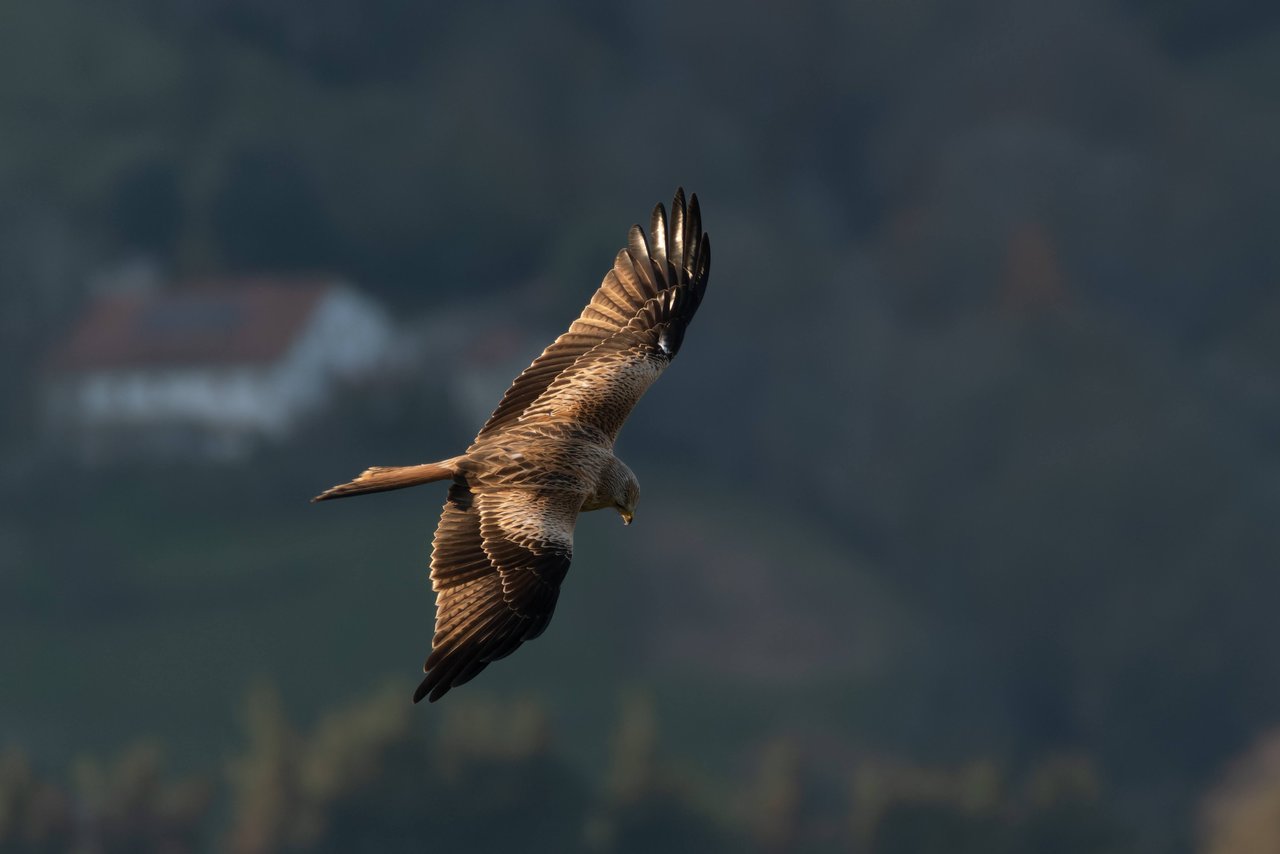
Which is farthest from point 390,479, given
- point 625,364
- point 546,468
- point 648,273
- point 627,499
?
point 648,273

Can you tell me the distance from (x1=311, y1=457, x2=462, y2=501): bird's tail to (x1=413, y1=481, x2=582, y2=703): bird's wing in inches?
17.8

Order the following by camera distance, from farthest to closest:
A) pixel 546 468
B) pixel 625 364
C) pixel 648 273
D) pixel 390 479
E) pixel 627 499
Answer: pixel 648 273
pixel 625 364
pixel 627 499
pixel 546 468
pixel 390 479

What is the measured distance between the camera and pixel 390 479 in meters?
23.8

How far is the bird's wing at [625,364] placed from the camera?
89.6ft

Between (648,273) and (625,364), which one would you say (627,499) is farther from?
(648,273)

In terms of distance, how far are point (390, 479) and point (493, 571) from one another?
1351 mm

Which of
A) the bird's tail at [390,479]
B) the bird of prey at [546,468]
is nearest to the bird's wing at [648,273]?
the bird of prey at [546,468]

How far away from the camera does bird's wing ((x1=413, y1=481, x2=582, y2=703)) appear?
76.0 ft

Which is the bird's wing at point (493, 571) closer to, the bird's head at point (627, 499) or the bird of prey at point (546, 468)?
the bird of prey at point (546, 468)

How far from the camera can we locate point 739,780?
194500 mm

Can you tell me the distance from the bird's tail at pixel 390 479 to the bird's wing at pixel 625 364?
2754 millimetres

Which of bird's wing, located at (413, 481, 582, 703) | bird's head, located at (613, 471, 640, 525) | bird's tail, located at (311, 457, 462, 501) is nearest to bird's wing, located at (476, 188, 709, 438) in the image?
bird's head, located at (613, 471, 640, 525)

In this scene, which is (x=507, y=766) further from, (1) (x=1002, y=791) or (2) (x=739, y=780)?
(1) (x=1002, y=791)

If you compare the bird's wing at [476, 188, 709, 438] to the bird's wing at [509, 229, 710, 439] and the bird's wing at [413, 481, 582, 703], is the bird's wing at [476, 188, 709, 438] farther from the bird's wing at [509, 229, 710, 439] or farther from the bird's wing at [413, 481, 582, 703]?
the bird's wing at [413, 481, 582, 703]
